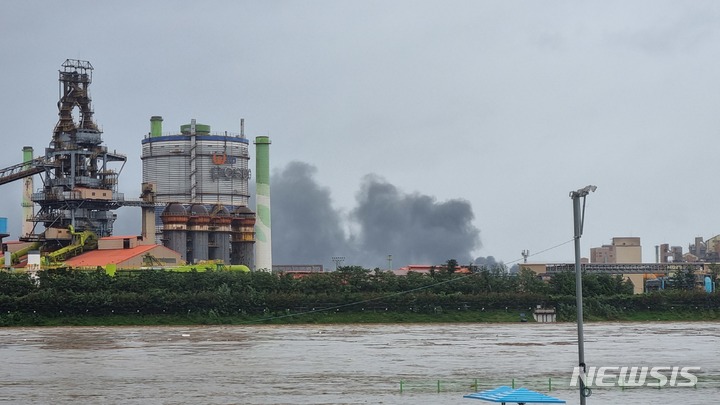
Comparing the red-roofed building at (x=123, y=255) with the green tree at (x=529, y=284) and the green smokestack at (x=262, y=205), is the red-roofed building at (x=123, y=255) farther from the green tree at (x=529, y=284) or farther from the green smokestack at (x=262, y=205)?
the green tree at (x=529, y=284)

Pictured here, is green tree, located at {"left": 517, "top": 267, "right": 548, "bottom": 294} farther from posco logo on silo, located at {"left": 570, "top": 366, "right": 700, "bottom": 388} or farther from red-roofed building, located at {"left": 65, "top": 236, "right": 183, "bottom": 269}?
posco logo on silo, located at {"left": 570, "top": 366, "right": 700, "bottom": 388}

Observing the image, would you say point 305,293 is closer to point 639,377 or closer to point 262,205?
A: point 262,205

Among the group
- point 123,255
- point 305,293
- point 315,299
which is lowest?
point 315,299

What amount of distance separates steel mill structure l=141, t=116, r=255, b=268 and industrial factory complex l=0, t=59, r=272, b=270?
17 centimetres

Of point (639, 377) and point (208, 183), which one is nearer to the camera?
point (639, 377)

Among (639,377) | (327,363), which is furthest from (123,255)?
(639,377)

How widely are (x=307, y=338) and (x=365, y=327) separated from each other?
888 inches

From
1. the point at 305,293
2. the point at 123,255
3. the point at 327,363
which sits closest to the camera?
the point at 327,363

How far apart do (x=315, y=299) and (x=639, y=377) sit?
7283 centimetres

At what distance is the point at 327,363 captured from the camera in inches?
2640

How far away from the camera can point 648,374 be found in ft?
193

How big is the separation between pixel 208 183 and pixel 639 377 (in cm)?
13543

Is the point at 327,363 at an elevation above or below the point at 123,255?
below

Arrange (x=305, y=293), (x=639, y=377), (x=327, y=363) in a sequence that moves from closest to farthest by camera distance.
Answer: (x=639, y=377) → (x=327, y=363) → (x=305, y=293)
